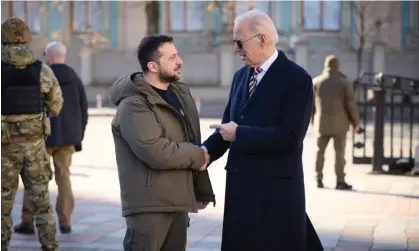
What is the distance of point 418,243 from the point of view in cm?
850

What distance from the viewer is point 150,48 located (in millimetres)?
5297

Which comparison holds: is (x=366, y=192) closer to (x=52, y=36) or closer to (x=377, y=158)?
(x=377, y=158)

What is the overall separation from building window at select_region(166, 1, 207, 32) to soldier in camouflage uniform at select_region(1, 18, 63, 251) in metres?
28.7

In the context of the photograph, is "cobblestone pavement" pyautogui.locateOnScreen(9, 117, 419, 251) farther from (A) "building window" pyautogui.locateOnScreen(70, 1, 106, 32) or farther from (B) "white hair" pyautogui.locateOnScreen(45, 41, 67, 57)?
(A) "building window" pyautogui.locateOnScreen(70, 1, 106, 32)

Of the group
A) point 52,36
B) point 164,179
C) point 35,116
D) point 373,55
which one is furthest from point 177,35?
point 164,179

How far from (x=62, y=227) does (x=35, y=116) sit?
203cm

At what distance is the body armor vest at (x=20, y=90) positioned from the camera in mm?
7379

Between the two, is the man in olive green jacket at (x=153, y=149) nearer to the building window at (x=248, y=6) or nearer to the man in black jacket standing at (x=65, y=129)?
the man in black jacket standing at (x=65, y=129)

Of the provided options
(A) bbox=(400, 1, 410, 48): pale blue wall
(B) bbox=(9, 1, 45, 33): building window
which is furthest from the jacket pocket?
(B) bbox=(9, 1, 45, 33): building window

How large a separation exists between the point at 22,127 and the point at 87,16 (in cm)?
2981

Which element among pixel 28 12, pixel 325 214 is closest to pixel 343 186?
pixel 325 214

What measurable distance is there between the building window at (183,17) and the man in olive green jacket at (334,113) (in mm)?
23963

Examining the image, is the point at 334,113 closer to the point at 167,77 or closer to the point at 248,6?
the point at 167,77

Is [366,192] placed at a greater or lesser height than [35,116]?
lesser
